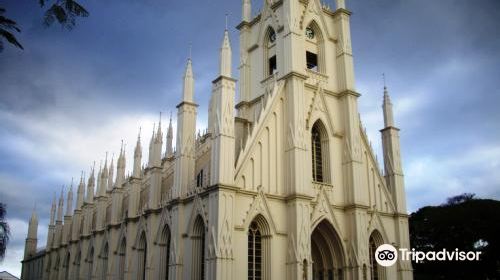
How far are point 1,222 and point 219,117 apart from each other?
12.3 meters

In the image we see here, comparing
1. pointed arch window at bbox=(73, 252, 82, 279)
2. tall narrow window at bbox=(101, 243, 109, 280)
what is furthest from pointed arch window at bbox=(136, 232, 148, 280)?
pointed arch window at bbox=(73, 252, 82, 279)

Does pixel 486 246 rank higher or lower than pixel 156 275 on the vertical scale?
higher

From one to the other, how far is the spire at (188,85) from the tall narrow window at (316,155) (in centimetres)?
812

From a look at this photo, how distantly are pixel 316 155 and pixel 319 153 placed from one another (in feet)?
1.20

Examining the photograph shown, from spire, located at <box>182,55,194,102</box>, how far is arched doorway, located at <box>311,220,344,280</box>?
11.3 metres

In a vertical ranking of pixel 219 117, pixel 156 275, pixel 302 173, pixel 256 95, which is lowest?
pixel 156 275

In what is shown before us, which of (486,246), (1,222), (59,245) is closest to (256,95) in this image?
(1,222)

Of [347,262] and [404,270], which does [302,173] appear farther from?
[404,270]

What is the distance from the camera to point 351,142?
3222cm

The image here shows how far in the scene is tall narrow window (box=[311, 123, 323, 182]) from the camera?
3129 cm

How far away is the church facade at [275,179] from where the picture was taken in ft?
87.9

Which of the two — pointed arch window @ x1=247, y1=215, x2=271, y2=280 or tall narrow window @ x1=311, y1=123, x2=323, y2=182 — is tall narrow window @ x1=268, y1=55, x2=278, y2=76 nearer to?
tall narrow window @ x1=311, y1=123, x2=323, y2=182

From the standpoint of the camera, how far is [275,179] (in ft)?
94.1

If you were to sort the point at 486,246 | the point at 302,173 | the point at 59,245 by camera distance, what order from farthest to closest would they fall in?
1. the point at 59,245
2. the point at 486,246
3. the point at 302,173
